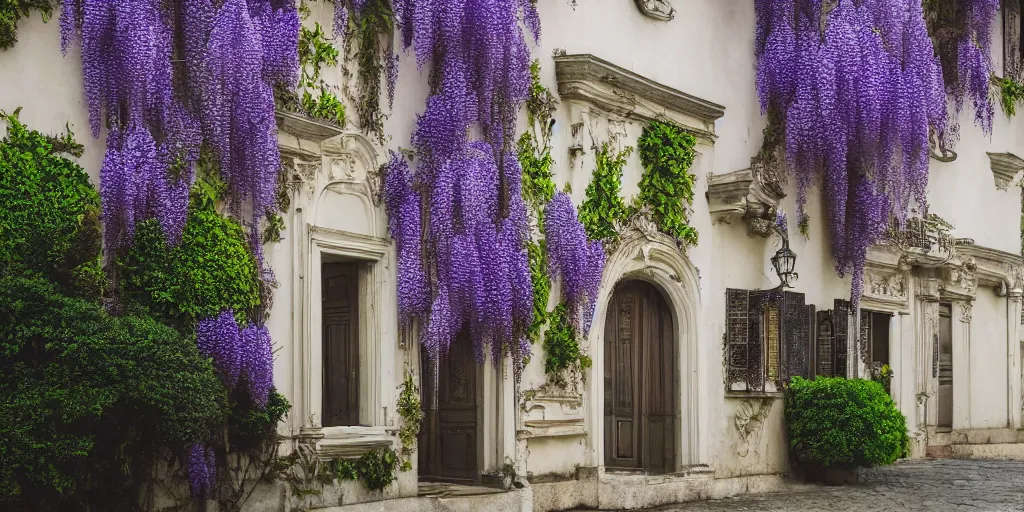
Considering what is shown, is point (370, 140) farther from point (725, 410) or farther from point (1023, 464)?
point (1023, 464)

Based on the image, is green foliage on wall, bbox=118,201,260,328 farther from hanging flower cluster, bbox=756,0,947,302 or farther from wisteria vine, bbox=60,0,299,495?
hanging flower cluster, bbox=756,0,947,302

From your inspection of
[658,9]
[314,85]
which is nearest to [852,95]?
[658,9]

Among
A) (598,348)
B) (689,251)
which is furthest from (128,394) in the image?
(689,251)

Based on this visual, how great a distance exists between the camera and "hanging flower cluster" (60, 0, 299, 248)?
7.98 m

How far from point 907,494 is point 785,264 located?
2528mm

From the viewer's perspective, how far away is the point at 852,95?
1400 centimetres

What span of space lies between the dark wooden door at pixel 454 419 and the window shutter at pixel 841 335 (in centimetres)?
566

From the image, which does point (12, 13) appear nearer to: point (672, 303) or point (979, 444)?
point (672, 303)

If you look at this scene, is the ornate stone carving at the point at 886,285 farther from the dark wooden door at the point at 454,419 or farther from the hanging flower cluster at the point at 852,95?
the dark wooden door at the point at 454,419

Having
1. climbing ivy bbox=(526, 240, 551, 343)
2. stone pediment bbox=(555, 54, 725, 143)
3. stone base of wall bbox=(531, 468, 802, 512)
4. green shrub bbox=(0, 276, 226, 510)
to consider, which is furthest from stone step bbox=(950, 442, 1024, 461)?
green shrub bbox=(0, 276, 226, 510)

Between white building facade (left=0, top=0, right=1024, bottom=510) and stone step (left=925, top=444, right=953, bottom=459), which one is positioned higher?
white building facade (left=0, top=0, right=1024, bottom=510)

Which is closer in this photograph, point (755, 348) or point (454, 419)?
point (454, 419)

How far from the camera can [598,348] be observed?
1201cm

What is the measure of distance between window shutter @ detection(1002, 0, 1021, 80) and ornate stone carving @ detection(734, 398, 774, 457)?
26.4 feet
